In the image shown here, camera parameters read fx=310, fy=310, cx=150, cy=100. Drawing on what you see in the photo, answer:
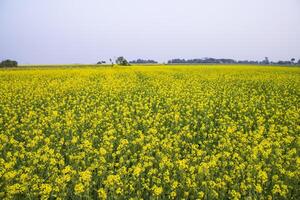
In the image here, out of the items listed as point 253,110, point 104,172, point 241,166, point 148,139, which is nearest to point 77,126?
point 148,139

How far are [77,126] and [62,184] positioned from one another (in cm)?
488

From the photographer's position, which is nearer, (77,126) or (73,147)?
(73,147)

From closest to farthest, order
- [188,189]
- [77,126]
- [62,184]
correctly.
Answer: [62,184] < [188,189] < [77,126]

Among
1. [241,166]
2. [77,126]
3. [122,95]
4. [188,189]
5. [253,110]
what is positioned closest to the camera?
[188,189]

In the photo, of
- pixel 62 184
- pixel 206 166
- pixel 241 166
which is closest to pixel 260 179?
pixel 241 166

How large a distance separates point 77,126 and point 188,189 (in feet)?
17.6

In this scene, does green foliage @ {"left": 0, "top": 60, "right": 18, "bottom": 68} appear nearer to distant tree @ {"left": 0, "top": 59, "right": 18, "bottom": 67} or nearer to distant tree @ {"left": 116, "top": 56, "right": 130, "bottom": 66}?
distant tree @ {"left": 0, "top": 59, "right": 18, "bottom": 67}

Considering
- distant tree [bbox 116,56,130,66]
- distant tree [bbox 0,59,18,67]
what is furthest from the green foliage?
distant tree [bbox 116,56,130,66]

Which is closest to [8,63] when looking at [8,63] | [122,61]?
[8,63]

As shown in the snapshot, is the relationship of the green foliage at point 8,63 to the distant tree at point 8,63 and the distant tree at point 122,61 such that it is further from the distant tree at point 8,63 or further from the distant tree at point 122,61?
the distant tree at point 122,61

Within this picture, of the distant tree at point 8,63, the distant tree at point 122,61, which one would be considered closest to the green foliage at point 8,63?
the distant tree at point 8,63

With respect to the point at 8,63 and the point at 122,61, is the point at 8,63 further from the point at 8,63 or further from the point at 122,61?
the point at 122,61

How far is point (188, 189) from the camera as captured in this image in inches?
222

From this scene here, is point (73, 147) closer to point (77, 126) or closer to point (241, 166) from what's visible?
point (77, 126)
